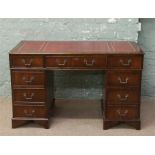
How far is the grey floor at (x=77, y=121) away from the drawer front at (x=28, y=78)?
1.52 feet

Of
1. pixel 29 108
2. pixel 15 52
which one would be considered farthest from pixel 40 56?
pixel 29 108

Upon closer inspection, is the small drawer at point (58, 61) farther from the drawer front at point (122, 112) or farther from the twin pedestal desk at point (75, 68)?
the drawer front at point (122, 112)

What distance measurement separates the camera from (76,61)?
3.26m

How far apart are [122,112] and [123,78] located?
35 centimetres

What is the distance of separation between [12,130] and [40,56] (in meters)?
0.80

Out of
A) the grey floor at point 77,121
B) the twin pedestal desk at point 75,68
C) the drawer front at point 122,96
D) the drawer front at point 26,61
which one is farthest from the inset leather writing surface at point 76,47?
the grey floor at point 77,121

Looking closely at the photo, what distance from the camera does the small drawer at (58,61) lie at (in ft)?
10.7

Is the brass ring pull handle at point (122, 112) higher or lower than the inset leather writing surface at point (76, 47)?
lower

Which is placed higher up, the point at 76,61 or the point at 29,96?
the point at 76,61

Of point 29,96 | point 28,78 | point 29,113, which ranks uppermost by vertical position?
point 28,78

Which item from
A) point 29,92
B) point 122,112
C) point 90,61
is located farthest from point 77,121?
point 90,61

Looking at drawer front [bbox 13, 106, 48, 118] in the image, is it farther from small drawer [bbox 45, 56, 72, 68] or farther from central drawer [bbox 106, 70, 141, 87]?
central drawer [bbox 106, 70, 141, 87]

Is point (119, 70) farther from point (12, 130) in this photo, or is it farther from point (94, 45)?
point (12, 130)

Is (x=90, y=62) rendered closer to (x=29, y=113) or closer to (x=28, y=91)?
(x=28, y=91)
